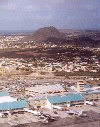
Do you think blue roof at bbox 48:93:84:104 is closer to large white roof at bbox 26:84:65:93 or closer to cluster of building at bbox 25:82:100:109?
cluster of building at bbox 25:82:100:109

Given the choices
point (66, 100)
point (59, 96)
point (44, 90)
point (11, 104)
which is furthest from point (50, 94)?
point (11, 104)

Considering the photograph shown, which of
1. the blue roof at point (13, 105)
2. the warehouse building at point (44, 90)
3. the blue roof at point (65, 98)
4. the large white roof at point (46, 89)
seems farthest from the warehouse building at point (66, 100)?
the large white roof at point (46, 89)

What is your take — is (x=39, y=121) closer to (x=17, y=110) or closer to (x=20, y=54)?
(x=17, y=110)

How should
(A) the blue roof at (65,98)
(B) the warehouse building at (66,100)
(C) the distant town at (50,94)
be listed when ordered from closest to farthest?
(C) the distant town at (50,94) → (B) the warehouse building at (66,100) → (A) the blue roof at (65,98)

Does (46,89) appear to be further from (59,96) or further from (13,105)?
(13,105)

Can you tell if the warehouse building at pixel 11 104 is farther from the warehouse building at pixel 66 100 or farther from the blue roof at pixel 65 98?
the blue roof at pixel 65 98

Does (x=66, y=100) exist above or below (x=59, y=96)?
below

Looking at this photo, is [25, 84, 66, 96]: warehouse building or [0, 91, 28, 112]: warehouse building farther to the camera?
[25, 84, 66, 96]: warehouse building

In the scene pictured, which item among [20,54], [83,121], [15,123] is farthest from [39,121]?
[20,54]

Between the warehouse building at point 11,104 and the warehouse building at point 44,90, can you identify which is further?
the warehouse building at point 44,90

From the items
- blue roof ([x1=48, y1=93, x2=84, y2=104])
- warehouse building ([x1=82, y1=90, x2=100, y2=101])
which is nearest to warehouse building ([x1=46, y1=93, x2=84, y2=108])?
blue roof ([x1=48, y1=93, x2=84, y2=104])

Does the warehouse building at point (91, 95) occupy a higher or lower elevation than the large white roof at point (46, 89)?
lower
